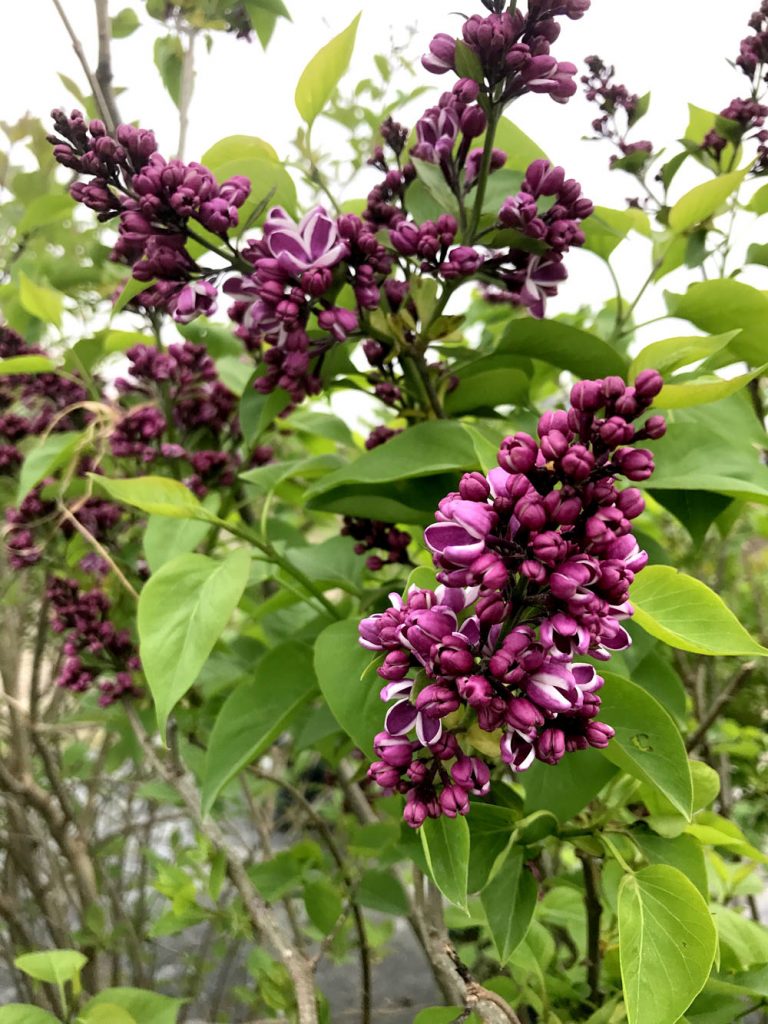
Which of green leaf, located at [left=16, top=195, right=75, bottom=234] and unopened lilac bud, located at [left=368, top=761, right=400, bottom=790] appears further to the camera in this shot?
green leaf, located at [left=16, top=195, right=75, bottom=234]

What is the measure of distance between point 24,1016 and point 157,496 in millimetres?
390

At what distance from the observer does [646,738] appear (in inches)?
15.0

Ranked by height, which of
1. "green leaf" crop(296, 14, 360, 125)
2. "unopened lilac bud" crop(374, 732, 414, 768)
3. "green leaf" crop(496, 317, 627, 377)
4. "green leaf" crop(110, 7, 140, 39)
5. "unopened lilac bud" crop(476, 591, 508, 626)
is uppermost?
"green leaf" crop(110, 7, 140, 39)

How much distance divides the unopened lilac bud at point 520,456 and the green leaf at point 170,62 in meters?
0.65

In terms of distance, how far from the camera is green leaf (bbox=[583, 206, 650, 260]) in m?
0.63

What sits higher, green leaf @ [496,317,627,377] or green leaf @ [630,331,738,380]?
green leaf @ [496,317,627,377]

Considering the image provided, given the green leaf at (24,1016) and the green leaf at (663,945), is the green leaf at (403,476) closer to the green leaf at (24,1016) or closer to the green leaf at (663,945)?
the green leaf at (663,945)

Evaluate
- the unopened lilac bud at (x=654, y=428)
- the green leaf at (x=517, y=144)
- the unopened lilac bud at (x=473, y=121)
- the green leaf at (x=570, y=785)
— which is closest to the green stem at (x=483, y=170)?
the unopened lilac bud at (x=473, y=121)

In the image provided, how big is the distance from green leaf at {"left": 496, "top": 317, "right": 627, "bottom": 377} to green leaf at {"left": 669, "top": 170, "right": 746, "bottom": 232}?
16 cm

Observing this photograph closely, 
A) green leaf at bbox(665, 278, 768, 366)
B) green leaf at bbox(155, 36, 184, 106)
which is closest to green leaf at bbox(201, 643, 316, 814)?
green leaf at bbox(665, 278, 768, 366)

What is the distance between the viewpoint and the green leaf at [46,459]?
0.67 m

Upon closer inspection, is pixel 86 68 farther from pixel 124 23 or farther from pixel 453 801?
pixel 453 801

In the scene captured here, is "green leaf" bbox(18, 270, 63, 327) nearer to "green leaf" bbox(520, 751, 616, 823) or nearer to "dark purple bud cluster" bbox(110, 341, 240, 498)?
"dark purple bud cluster" bbox(110, 341, 240, 498)

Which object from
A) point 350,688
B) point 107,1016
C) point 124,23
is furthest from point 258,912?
point 124,23
